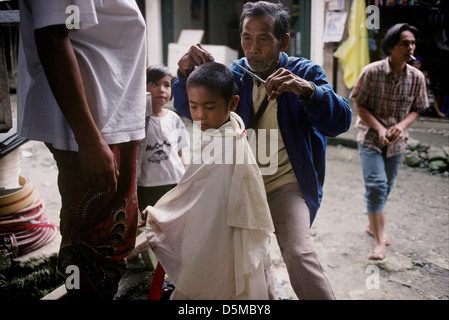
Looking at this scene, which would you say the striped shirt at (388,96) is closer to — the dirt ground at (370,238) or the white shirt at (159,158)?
the dirt ground at (370,238)

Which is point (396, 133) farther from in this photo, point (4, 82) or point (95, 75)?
point (4, 82)

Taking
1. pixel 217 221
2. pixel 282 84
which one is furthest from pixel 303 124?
pixel 217 221

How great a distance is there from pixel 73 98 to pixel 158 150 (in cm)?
157

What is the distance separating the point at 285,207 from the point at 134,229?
0.75m

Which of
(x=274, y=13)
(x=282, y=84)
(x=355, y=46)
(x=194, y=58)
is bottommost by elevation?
(x=282, y=84)

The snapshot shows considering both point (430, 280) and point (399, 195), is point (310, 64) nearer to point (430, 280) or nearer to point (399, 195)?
point (430, 280)

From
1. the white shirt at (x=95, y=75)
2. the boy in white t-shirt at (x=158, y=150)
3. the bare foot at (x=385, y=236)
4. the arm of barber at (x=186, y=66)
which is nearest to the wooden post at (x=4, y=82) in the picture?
the white shirt at (x=95, y=75)

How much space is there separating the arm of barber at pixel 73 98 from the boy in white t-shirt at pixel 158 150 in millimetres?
1411

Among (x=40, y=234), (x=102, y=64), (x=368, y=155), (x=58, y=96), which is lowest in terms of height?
(x=40, y=234)

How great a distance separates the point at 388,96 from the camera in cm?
362

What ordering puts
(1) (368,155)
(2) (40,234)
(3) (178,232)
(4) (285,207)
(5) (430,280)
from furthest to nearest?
1. (1) (368,155)
2. (5) (430,280)
3. (2) (40,234)
4. (4) (285,207)
5. (3) (178,232)

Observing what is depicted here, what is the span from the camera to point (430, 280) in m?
3.22

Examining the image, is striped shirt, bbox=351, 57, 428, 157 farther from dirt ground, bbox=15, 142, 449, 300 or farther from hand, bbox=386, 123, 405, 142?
dirt ground, bbox=15, 142, 449, 300
